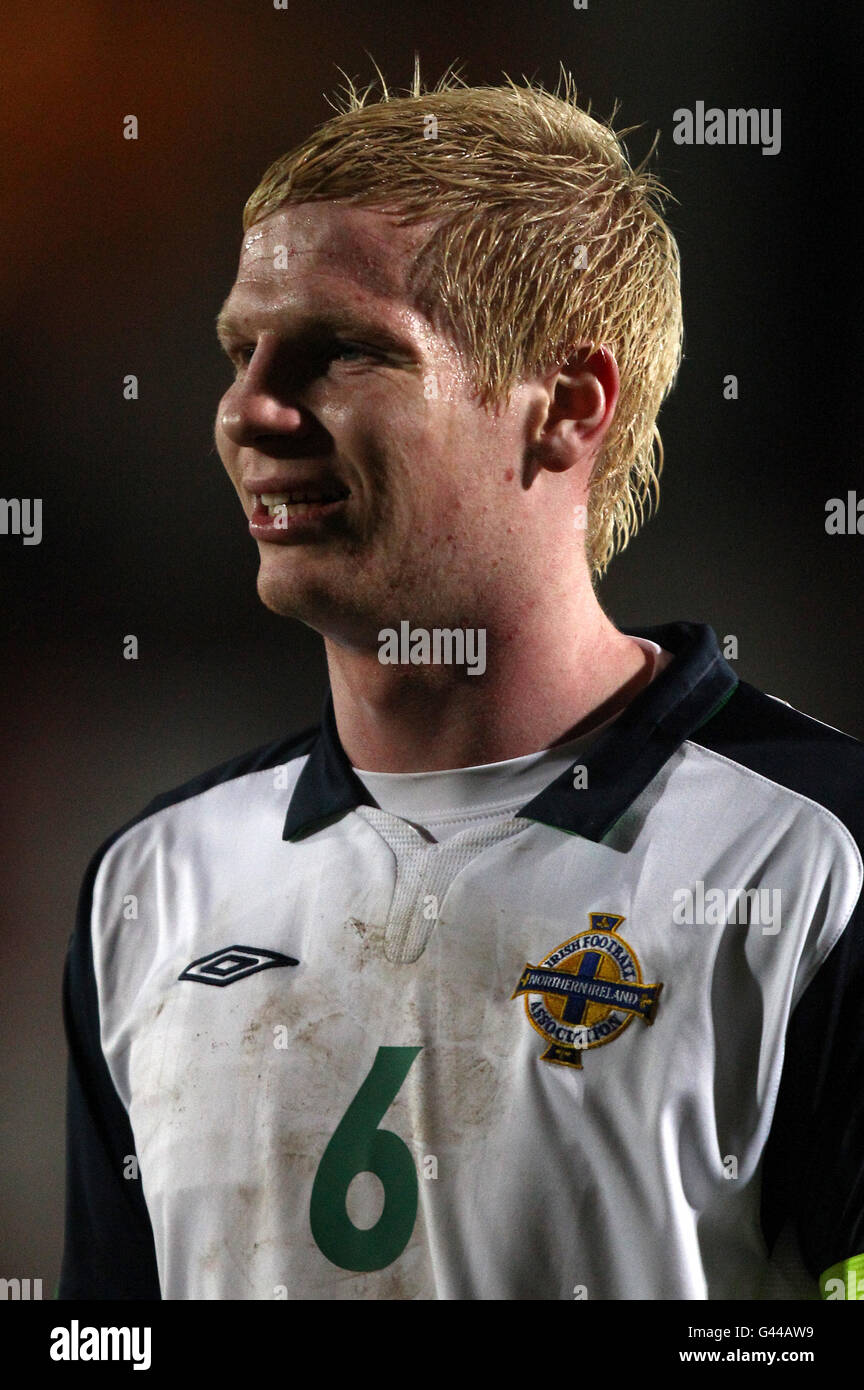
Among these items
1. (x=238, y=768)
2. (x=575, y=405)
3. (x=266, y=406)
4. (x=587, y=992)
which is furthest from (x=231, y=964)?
(x=575, y=405)

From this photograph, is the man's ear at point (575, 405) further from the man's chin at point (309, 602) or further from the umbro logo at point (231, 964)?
the umbro logo at point (231, 964)

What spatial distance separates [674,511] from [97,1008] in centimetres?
88

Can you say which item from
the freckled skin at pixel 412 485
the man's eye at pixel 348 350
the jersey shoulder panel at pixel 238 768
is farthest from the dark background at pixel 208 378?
the man's eye at pixel 348 350

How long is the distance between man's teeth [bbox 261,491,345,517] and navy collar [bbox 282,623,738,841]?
30 centimetres

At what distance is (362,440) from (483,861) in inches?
18.4

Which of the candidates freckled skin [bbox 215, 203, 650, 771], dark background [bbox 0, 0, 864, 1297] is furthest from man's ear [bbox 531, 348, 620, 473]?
dark background [bbox 0, 0, 864, 1297]

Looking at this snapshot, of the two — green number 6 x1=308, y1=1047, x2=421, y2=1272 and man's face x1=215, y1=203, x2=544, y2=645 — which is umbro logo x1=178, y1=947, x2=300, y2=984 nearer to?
green number 6 x1=308, y1=1047, x2=421, y2=1272

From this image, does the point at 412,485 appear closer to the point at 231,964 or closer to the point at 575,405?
the point at 575,405

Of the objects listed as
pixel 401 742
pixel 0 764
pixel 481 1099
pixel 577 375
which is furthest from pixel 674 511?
pixel 0 764

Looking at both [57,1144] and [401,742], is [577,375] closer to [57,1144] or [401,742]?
[401,742]

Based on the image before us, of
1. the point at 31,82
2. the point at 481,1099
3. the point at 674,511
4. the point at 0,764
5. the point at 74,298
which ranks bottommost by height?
the point at 481,1099

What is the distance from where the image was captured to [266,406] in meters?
1.60

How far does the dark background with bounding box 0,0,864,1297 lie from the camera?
1.70 meters

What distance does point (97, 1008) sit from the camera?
174cm
